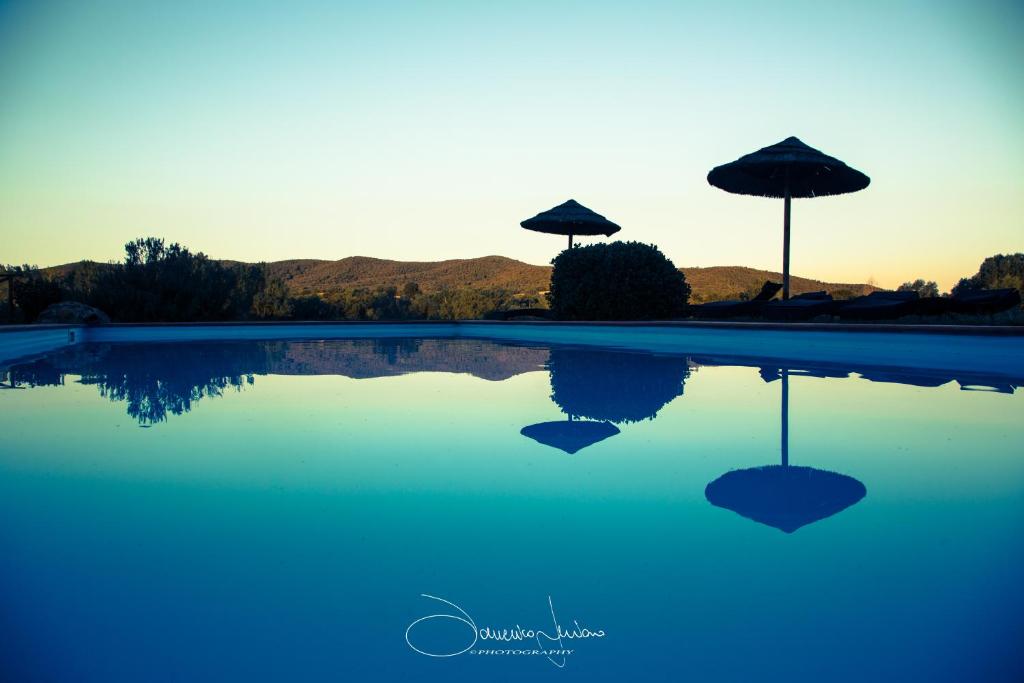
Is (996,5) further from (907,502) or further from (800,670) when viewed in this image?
(800,670)

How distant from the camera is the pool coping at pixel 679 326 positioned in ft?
26.1

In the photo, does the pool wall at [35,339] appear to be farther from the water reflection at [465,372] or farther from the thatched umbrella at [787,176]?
the thatched umbrella at [787,176]

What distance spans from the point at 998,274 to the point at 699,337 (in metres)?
13.1

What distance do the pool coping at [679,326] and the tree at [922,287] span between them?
40.2ft

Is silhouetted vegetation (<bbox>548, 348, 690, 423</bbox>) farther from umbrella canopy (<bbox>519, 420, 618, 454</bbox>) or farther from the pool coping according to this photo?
the pool coping

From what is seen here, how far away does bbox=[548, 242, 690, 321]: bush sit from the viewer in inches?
578

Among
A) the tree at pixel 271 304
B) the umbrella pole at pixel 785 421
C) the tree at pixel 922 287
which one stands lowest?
the umbrella pole at pixel 785 421

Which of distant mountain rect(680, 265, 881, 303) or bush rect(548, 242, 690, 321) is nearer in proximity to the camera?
bush rect(548, 242, 690, 321)

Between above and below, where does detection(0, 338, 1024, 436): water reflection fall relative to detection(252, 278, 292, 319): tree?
below

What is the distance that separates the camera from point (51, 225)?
1611cm

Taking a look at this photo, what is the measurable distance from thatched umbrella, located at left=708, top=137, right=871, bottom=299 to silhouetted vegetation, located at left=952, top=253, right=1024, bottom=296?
569 centimetres

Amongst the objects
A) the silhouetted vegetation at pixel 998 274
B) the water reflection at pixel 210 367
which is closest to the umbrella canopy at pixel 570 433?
the water reflection at pixel 210 367

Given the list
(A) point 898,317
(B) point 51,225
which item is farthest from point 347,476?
(B) point 51,225

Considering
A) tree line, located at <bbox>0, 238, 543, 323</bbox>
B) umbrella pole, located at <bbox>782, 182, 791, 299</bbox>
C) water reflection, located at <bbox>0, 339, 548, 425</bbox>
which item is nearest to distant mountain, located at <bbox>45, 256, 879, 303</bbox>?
tree line, located at <bbox>0, 238, 543, 323</bbox>
